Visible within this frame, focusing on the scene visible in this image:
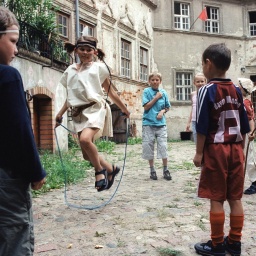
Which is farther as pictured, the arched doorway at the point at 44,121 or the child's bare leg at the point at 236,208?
the arched doorway at the point at 44,121

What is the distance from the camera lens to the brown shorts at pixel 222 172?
277cm

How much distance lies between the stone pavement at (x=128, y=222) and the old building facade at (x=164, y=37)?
10.3 m

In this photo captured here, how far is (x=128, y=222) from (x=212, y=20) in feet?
67.3

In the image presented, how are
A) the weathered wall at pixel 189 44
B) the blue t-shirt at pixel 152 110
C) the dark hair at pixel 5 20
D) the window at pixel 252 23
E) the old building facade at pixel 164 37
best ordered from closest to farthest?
1. the dark hair at pixel 5 20
2. the blue t-shirt at pixel 152 110
3. the old building facade at pixel 164 37
4. the weathered wall at pixel 189 44
5. the window at pixel 252 23

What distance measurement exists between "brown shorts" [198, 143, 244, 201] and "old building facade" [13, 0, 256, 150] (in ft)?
40.5

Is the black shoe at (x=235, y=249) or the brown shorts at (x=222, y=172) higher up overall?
the brown shorts at (x=222, y=172)

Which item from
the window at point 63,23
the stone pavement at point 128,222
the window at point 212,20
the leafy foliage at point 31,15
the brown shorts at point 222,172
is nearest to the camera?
the brown shorts at point 222,172

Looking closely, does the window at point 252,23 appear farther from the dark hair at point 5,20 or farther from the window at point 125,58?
the dark hair at point 5,20

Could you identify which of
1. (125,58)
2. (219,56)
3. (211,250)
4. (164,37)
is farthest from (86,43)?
(164,37)

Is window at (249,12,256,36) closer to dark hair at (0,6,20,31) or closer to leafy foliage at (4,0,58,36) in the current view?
leafy foliage at (4,0,58,36)

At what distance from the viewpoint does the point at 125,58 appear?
18172 mm

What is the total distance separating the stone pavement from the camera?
3015 mm

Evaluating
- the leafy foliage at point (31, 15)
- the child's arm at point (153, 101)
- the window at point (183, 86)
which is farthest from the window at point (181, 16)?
the child's arm at point (153, 101)

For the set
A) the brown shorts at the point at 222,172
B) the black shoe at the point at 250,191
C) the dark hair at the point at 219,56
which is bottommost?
the black shoe at the point at 250,191
